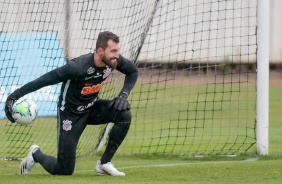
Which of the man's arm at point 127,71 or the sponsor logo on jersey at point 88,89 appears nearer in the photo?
the sponsor logo on jersey at point 88,89

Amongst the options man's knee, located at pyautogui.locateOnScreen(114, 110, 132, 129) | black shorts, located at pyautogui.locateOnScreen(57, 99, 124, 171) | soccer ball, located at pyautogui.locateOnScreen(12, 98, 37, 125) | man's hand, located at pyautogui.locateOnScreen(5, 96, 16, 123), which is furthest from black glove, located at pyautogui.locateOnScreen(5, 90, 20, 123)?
man's knee, located at pyautogui.locateOnScreen(114, 110, 132, 129)

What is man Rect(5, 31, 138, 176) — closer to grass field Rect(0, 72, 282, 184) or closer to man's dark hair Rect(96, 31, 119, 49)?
man's dark hair Rect(96, 31, 119, 49)

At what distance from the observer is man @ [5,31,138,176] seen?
9320 mm

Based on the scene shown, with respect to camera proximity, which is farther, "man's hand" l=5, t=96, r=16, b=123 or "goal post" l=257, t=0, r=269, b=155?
"goal post" l=257, t=0, r=269, b=155

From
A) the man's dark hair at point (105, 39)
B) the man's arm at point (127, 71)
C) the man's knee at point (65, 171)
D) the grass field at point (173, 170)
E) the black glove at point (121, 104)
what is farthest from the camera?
the man's arm at point (127, 71)

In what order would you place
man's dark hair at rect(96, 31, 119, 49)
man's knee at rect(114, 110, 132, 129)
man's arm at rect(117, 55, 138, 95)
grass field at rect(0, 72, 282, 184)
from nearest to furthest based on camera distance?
1. grass field at rect(0, 72, 282, 184)
2. man's dark hair at rect(96, 31, 119, 49)
3. man's knee at rect(114, 110, 132, 129)
4. man's arm at rect(117, 55, 138, 95)

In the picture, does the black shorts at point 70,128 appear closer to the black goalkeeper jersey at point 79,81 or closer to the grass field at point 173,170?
the black goalkeeper jersey at point 79,81

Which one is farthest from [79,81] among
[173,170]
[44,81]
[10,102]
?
[173,170]

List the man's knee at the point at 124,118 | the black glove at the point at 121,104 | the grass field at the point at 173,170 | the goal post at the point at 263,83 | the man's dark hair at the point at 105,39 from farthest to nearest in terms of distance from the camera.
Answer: the goal post at the point at 263,83, the man's knee at the point at 124,118, the black glove at the point at 121,104, the man's dark hair at the point at 105,39, the grass field at the point at 173,170

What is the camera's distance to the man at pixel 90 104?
9.32m

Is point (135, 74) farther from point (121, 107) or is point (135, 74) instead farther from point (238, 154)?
point (238, 154)

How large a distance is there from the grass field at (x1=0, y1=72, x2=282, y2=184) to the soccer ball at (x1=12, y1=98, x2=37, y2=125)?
605 millimetres

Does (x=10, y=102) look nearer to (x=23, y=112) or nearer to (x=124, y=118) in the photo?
(x=23, y=112)

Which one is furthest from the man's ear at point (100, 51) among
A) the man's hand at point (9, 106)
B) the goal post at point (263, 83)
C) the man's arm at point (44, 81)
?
the goal post at point (263, 83)
